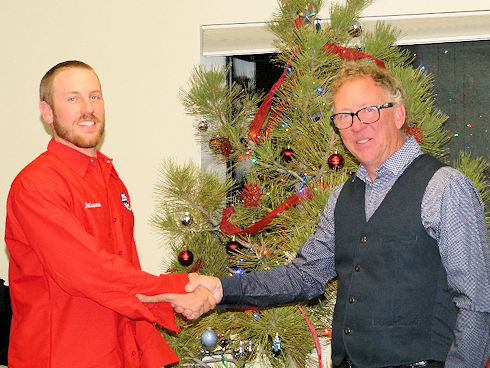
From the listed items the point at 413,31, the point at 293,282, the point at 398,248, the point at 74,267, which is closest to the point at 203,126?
the point at 293,282

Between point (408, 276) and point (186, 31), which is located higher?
point (186, 31)

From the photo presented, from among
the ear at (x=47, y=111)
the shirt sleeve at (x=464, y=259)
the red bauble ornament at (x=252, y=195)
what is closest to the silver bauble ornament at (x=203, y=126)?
the red bauble ornament at (x=252, y=195)

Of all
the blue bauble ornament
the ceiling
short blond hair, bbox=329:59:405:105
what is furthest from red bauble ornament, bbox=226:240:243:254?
the ceiling

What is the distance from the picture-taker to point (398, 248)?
6.37 ft

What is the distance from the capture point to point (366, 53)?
2.92 metres

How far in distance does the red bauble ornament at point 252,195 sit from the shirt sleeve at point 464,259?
1137 millimetres

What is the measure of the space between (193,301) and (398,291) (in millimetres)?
814

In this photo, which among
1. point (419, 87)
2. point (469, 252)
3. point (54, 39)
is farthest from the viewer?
point (54, 39)

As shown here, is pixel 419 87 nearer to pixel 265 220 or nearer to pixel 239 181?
pixel 265 220

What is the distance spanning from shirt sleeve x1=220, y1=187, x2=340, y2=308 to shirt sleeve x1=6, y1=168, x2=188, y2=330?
0.92ft

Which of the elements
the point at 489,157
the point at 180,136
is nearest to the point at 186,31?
the point at 180,136

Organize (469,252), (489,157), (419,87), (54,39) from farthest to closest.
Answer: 1. (54,39)
2. (489,157)
3. (419,87)
4. (469,252)

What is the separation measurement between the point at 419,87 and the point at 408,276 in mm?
1165

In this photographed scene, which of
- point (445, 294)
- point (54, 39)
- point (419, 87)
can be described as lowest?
point (445, 294)
